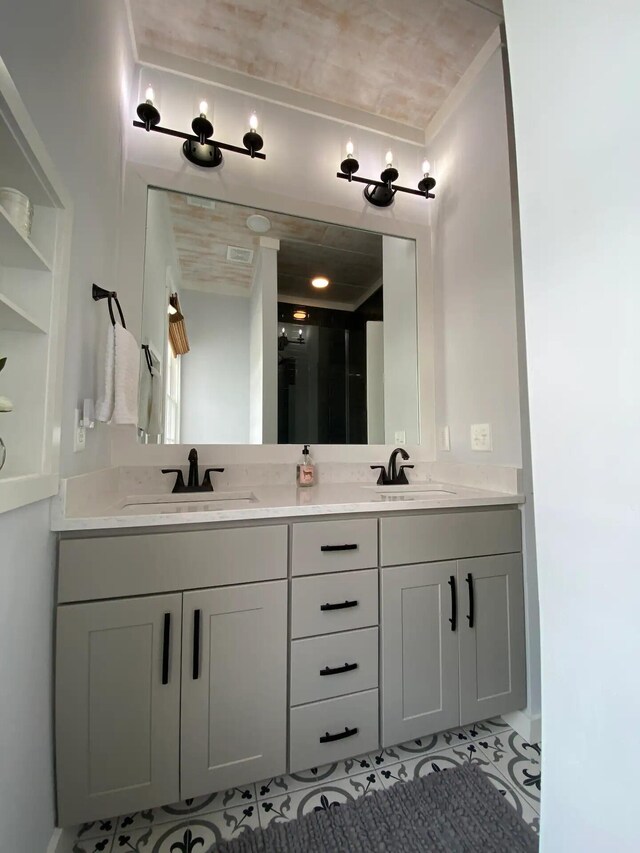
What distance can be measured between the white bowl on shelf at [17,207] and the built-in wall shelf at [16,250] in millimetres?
21

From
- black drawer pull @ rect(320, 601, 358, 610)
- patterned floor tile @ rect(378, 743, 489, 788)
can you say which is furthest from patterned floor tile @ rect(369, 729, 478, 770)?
black drawer pull @ rect(320, 601, 358, 610)

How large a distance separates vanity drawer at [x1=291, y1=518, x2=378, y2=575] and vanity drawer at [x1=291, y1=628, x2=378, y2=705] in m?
0.22

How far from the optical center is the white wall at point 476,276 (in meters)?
1.48

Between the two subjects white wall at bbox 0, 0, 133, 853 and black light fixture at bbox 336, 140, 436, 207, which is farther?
black light fixture at bbox 336, 140, 436, 207

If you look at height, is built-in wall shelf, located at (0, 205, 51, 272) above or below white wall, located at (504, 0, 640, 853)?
above

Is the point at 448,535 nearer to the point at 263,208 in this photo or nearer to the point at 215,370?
the point at 215,370

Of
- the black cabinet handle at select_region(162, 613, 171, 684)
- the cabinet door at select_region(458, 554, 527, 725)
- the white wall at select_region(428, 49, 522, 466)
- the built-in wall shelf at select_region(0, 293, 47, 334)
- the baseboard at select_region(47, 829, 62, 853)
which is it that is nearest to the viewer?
the built-in wall shelf at select_region(0, 293, 47, 334)

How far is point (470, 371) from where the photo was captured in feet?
5.56

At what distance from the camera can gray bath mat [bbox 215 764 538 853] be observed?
3.16 ft

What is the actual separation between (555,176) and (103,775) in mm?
1646

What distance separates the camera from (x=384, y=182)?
6.22 feet

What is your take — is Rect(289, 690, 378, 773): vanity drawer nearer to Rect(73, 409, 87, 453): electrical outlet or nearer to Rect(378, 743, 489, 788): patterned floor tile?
Rect(378, 743, 489, 788): patterned floor tile

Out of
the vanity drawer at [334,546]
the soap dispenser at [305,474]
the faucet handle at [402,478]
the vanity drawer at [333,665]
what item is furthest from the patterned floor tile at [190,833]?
the faucet handle at [402,478]

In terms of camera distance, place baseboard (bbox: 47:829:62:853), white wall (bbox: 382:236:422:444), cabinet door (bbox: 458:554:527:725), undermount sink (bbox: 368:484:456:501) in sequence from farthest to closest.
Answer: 1. white wall (bbox: 382:236:422:444)
2. undermount sink (bbox: 368:484:456:501)
3. cabinet door (bbox: 458:554:527:725)
4. baseboard (bbox: 47:829:62:853)
